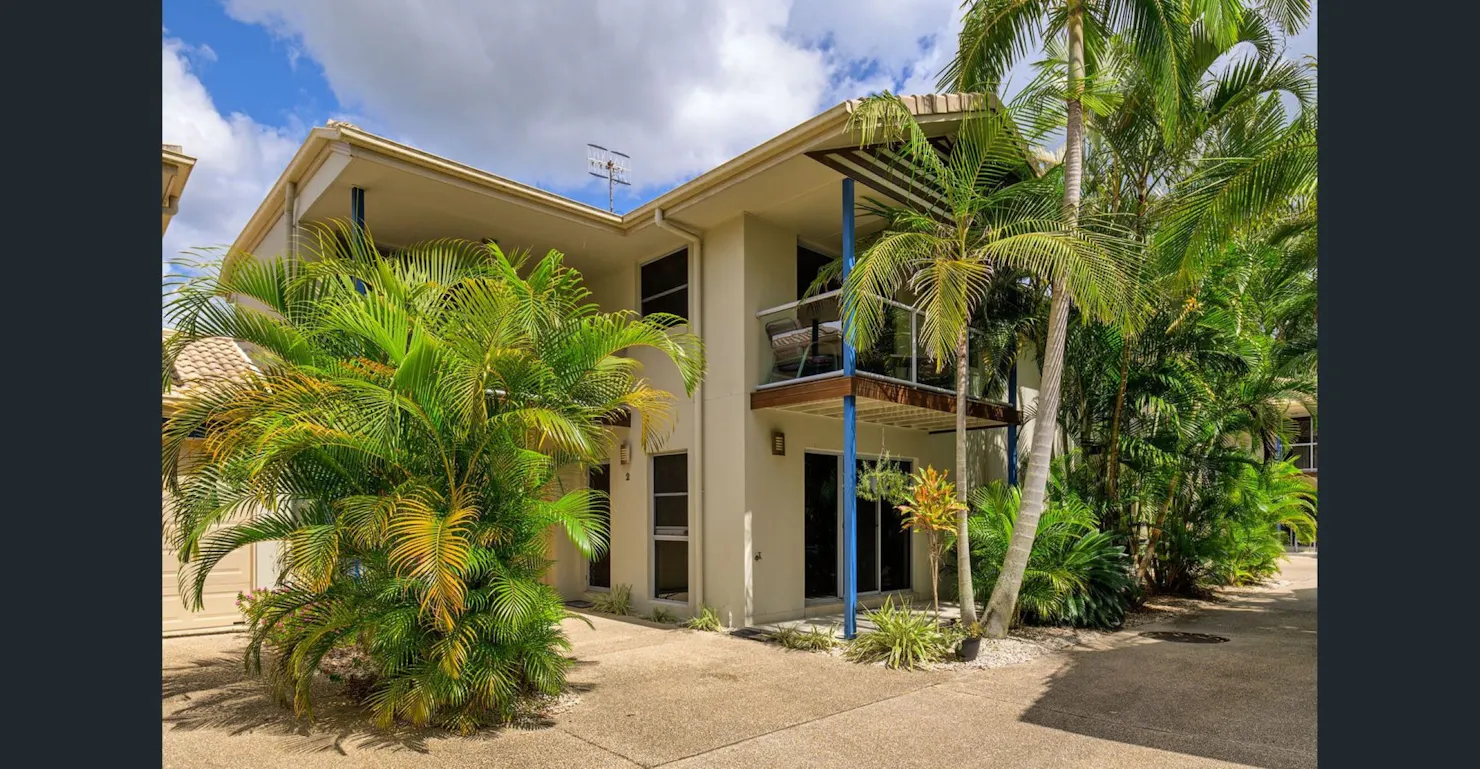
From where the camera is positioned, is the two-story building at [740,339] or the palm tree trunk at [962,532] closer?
the palm tree trunk at [962,532]

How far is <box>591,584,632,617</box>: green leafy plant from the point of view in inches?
478

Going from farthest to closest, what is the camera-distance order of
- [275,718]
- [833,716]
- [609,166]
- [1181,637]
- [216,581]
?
[609,166] → [216,581] → [1181,637] → [833,716] → [275,718]

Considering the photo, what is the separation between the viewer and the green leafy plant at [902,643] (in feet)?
28.3

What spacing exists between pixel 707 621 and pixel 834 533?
2347mm

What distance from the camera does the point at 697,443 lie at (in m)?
11.3

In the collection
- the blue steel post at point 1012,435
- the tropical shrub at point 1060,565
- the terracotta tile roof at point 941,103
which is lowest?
the tropical shrub at point 1060,565

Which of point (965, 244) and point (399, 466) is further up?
point (965, 244)

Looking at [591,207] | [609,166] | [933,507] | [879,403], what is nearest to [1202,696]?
[933,507]

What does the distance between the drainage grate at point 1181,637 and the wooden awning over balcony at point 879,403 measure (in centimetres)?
342

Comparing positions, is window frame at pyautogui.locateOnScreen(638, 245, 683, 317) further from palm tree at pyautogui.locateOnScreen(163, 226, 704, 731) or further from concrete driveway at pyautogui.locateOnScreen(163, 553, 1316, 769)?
palm tree at pyautogui.locateOnScreen(163, 226, 704, 731)

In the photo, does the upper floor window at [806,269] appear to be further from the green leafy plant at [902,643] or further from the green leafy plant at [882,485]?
the green leafy plant at [902,643]

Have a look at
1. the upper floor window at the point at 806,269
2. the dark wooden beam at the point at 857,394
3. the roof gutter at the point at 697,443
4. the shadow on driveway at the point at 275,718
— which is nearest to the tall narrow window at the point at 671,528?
the roof gutter at the point at 697,443

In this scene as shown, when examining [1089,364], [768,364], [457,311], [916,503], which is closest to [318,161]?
[457,311]

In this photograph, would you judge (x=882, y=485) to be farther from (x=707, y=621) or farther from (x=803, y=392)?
(x=707, y=621)
